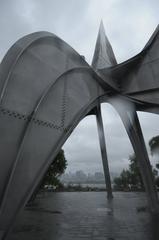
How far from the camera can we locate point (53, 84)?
6.34m

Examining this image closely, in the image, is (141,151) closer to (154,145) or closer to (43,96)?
(43,96)

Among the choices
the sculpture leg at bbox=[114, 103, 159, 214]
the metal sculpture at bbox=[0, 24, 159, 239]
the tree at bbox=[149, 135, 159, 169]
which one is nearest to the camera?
the metal sculpture at bbox=[0, 24, 159, 239]

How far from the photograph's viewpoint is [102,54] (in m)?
13.1

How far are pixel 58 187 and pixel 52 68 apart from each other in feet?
147

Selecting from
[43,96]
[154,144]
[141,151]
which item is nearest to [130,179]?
[154,144]

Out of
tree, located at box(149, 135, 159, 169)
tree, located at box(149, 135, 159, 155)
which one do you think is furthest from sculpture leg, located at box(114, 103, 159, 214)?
tree, located at box(149, 135, 159, 155)

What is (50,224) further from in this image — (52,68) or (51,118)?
(52,68)

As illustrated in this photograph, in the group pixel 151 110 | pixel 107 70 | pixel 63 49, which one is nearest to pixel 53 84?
pixel 63 49

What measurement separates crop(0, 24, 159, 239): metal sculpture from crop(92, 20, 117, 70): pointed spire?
79.0 inches

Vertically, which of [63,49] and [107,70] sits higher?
[107,70]

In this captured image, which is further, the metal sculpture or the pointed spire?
the pointed spire

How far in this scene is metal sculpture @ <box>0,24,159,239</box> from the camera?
4.40 meters

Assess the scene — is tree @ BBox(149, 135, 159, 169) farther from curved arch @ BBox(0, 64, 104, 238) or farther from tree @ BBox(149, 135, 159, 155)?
curved arch @ BBox(0, 64, 104, 238)

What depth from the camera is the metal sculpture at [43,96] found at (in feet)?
14.4
